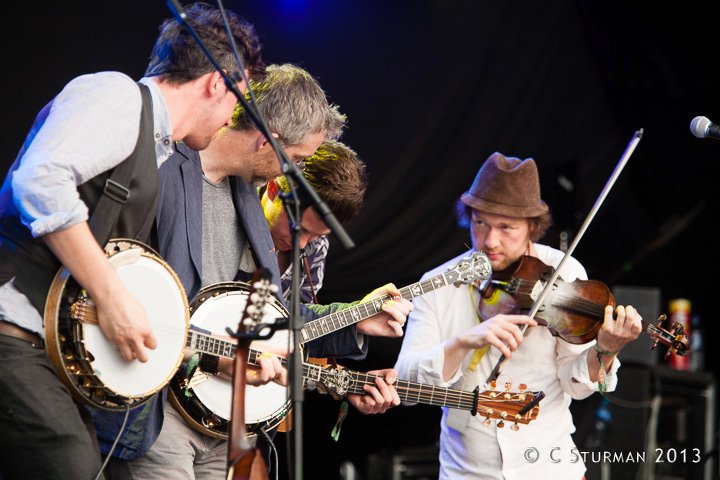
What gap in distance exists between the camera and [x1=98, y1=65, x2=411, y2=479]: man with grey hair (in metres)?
2.96

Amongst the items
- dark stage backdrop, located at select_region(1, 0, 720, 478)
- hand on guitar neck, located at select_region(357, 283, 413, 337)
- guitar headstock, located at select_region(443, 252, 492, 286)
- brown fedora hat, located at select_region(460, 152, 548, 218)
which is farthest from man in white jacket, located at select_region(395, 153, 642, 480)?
dark stage backdrop, located at select_region(1, 0, 720, 478)

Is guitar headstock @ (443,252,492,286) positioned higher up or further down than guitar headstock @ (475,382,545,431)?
higher up

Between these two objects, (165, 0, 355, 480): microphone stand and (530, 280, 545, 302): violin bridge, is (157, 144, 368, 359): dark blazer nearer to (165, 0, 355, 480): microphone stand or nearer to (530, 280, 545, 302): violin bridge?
(165, 0, 355, 480): microphone stand

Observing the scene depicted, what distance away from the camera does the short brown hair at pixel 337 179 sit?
3820 mm

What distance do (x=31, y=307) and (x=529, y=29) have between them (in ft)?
→ 14.3

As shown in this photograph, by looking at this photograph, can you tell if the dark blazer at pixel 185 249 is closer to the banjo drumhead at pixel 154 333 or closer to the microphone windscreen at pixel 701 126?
the banjo drumhead at pixel 154 333

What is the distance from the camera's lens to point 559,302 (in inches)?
144

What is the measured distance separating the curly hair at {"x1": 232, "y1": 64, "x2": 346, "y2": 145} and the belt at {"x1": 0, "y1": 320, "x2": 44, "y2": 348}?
1225 mm

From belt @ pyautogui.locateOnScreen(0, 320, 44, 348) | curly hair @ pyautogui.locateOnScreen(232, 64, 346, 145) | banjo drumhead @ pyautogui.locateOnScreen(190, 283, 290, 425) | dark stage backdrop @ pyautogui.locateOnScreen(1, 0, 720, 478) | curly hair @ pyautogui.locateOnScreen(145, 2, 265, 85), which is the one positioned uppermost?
dark stage backdrop @ pyautogui.locateOnScreen(1, 0, 720, 478)

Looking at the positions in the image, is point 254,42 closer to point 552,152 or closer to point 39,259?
point 39,259

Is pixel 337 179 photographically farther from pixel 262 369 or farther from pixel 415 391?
pixel 262 369

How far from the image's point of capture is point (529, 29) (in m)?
5.89

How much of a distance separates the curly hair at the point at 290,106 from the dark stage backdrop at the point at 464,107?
1128 mm

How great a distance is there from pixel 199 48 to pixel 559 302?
1.83m
